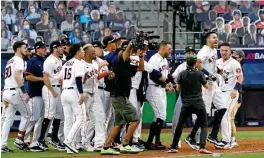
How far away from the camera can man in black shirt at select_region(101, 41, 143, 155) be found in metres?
12.4

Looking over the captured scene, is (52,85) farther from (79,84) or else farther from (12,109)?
(79,84)

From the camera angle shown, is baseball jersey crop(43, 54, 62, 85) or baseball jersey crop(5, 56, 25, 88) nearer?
baseball jersey crop(5, 56, 25, 88)

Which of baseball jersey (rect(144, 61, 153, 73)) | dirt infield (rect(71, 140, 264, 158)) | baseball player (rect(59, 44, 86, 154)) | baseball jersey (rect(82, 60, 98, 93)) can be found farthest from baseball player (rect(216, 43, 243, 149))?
baseball player (rect(59, 44, 86, 154))

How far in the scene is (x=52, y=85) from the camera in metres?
14.1

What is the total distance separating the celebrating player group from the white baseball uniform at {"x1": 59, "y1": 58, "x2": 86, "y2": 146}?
0.02m

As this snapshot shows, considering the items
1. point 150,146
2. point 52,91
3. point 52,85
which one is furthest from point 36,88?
point 150,146

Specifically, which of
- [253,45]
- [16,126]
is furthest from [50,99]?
[253,45]

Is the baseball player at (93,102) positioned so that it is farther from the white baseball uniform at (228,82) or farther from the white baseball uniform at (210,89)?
the white baseball uniform at (228,82)

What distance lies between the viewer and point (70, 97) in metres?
13.0

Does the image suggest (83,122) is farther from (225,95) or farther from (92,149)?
(225,95)

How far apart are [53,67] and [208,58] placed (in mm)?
3071

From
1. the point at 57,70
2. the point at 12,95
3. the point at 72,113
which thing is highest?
the point at 57,70

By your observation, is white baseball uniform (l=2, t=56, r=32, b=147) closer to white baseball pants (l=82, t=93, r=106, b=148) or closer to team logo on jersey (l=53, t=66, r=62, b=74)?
team logo on jersey (l=53, t=66, r=62, b=74)

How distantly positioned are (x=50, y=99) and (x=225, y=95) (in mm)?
3472
